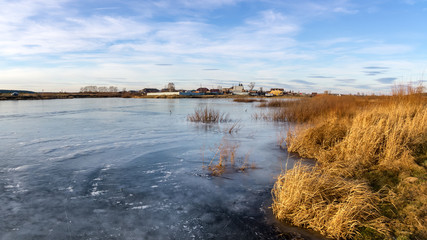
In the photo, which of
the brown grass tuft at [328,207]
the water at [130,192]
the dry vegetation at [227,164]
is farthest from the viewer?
the dry vegetation at [227,164]

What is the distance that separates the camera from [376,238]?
482cm

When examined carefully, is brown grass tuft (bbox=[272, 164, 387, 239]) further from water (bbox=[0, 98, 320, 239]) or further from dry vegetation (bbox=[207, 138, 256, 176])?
dry vegetation (bbox=[207, 138, 256, 176])

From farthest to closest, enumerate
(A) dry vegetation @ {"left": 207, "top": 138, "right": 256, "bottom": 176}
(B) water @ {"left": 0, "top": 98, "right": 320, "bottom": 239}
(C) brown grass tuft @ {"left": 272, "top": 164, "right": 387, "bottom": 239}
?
1. (A) dry vegetation @ {"left": 207, "top": 138, "right": 256, "bottom": 176}
2. (B) water @ {"left": 0, "top": 98, "right": 320, "bottom": 239}
3. (C) brown grass tuft @ {"left": 272, "top": 164, "right": 387, "bottom": 239}

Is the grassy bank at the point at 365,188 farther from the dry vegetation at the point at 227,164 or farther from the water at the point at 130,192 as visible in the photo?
the dry vegetation at the point at 227,164

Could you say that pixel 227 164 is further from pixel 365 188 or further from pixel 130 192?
pixel 365 188

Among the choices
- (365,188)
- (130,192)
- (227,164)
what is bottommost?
(130,192)

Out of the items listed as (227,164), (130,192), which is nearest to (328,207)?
(130,192)

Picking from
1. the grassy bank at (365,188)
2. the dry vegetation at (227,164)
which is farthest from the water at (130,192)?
the grassy bank at (365,188)

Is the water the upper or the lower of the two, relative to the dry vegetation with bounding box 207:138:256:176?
lower

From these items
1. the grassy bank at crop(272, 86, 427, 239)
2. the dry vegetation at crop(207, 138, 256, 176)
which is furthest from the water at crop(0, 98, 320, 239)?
the grassy bank at crop(272, 86, 427, 239)

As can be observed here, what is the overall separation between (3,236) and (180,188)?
13.3 feet

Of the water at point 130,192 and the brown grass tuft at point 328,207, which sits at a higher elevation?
the brown grass tuft at point 328,207

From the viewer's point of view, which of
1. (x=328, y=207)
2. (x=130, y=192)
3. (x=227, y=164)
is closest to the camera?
(x=328, y=207)

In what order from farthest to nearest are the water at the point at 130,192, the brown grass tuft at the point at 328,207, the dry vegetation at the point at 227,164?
the dry vegetation at the point at 227,164 → the water at the point at 130,192 → the brown grass tuft at the point at 328,207
